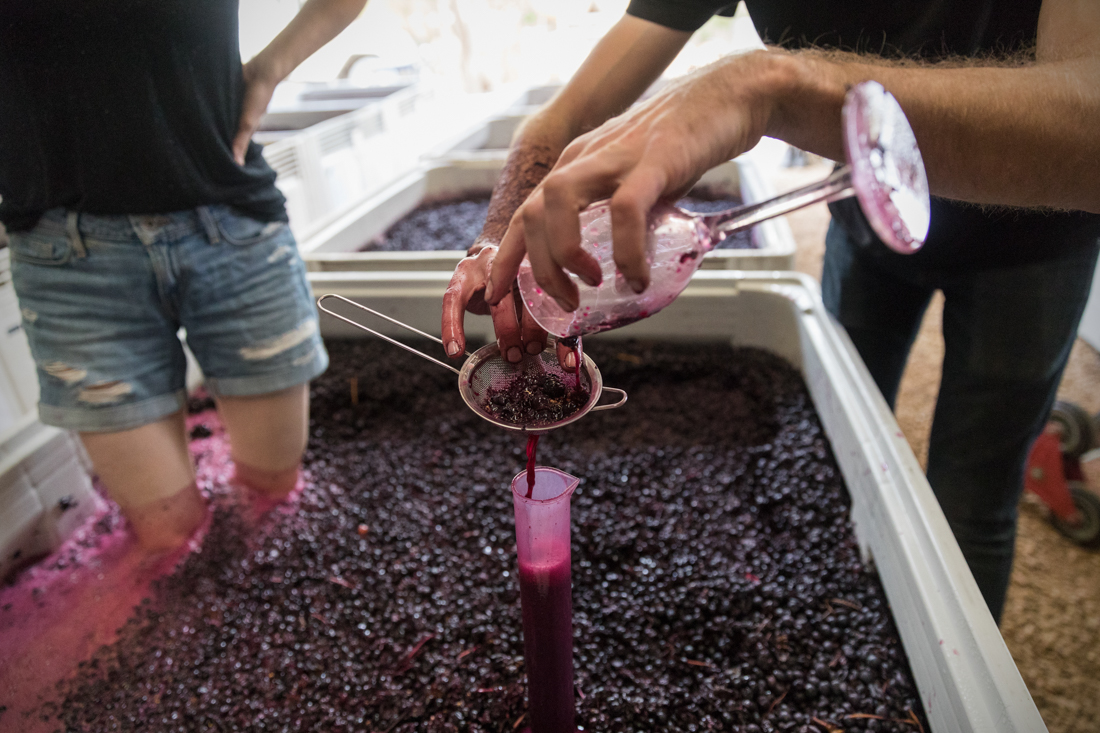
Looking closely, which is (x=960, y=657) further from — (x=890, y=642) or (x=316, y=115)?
(x=316, y=115)

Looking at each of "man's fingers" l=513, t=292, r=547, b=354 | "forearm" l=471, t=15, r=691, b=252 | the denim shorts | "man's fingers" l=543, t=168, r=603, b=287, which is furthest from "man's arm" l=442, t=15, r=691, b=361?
the denim shorts

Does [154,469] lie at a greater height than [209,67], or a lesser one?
lesser

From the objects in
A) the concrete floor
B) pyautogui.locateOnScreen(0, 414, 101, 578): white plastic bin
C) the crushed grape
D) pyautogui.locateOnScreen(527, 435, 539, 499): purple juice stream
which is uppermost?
pyautogui.locateOnScreen(527, 435, 539, 499): purple juice stream

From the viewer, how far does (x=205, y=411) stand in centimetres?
167

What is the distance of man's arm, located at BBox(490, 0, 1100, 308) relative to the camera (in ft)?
1.60

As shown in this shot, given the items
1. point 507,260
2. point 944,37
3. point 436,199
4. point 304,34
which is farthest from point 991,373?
point 436,199

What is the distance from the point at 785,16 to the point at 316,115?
92.4 inches

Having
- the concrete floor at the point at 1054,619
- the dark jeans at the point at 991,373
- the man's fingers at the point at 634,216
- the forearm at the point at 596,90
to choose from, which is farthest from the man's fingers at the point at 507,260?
the concrete floor at the point at 1054,619

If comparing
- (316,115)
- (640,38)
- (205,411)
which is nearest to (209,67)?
(640,38)

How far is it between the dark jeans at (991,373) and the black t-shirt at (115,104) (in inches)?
47.2

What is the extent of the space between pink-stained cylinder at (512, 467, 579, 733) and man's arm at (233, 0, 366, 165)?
79cm

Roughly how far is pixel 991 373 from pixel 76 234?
1.50 meters

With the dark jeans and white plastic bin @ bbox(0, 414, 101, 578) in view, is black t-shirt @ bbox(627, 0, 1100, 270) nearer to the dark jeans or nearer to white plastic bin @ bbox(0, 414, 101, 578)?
the dark jeans

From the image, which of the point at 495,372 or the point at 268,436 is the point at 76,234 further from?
the point at 495,372
